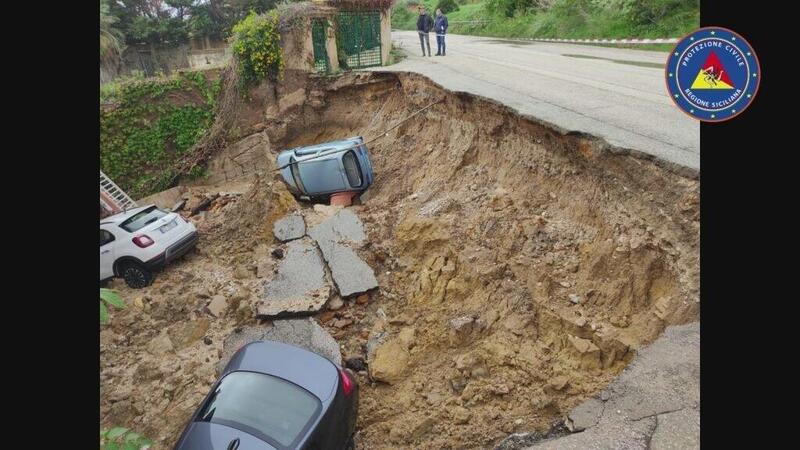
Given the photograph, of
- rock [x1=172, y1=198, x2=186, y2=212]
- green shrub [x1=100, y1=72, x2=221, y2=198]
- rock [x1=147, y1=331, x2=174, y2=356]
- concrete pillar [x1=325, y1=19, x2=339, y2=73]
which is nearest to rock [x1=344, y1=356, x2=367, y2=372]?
rock [x1=147, y1=331, x2=174, y2=356]

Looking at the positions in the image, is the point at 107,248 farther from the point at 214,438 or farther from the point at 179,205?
the point at 214,438

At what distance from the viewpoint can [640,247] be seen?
18.0 feet

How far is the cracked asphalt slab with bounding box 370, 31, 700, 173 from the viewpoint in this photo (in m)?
6.14

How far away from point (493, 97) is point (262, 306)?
5741 millimetres

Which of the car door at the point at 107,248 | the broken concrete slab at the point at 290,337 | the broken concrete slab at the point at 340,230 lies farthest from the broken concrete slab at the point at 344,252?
the car door at the point at 107,248

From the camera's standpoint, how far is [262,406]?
4.69 meters

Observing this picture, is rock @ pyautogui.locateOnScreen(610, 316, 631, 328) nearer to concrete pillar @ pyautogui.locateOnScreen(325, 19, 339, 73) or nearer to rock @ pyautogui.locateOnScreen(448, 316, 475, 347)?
rock @ pyautogui.locateOnScreen(448, 316, 475, 347)

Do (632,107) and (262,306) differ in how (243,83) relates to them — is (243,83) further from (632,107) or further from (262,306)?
(632,107)

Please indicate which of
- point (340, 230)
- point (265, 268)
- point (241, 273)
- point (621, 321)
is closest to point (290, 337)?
point (265, 268)

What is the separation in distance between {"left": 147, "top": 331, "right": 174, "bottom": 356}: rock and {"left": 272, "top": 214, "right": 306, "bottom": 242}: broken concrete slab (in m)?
2.90

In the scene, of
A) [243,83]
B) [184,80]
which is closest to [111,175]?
[184,80]

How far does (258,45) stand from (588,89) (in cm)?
922

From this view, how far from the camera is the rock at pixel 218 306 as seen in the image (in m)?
7.71

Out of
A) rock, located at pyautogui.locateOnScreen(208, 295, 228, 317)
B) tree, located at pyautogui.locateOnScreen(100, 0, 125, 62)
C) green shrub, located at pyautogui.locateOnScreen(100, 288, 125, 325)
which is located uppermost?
tree, located at pyautogui.locateOnScreen(100, 0, 125, 62)
